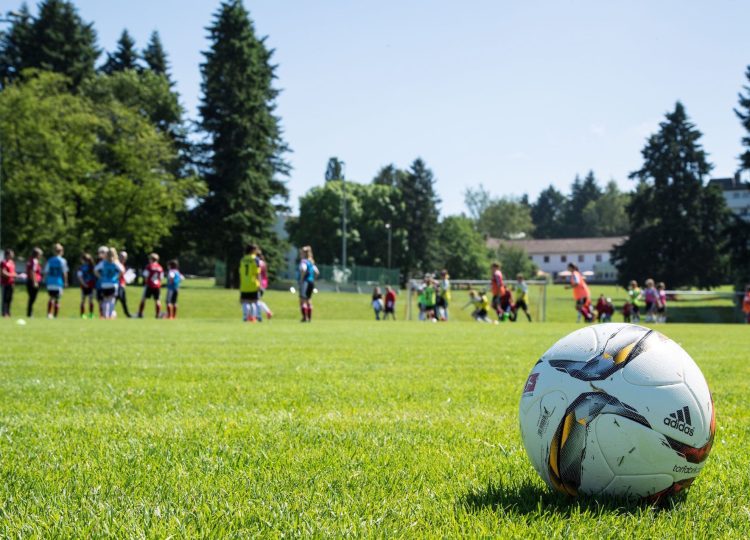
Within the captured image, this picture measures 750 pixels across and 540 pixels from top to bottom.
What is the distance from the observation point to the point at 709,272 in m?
62.5

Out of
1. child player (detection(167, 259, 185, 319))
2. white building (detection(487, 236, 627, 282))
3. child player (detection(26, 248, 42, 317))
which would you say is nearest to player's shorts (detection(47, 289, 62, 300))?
child player (detection(26, 248, 42, 317))

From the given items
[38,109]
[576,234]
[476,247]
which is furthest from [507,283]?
[576,234]

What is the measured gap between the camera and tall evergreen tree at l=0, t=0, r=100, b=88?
5566cm

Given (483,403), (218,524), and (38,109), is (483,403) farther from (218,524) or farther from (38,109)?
(38,109)

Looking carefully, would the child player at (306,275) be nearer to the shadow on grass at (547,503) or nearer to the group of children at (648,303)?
the group of children at (648,303)

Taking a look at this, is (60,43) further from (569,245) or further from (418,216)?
(569,245)

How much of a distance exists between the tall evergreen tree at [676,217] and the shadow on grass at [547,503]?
63.3 metres

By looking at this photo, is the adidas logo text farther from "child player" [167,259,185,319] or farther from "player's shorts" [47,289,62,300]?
"player's shorts" [47,289,62,300]

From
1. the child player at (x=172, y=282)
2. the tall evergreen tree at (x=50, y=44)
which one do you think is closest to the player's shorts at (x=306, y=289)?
the child player at (x=172, y=282)

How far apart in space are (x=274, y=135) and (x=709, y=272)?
3850 cm

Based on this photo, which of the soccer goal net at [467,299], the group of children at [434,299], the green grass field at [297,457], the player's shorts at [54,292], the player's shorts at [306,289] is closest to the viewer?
the green grass field at [297,457]

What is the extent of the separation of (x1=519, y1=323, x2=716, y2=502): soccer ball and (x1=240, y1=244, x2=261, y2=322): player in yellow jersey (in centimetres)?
1864

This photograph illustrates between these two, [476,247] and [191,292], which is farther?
[476,247]

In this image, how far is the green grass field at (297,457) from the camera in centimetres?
279
